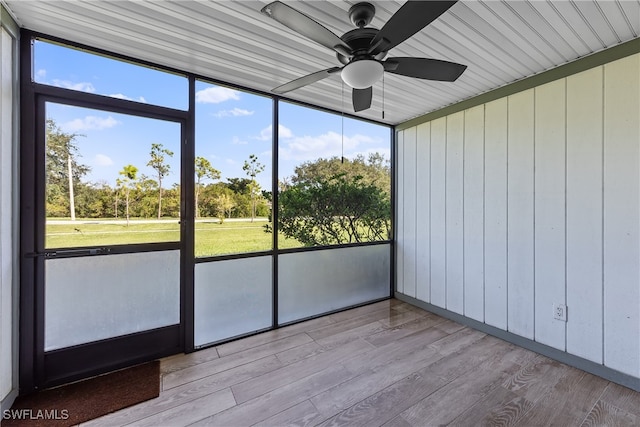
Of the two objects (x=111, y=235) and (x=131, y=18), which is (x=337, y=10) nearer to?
(x=131, y=18)

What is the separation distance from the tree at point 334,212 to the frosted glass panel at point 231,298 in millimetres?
475

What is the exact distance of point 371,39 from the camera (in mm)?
1493

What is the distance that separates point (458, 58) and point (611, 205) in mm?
1598

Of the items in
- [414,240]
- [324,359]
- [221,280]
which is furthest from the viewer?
[414,240]

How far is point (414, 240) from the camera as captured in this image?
3.61 metres

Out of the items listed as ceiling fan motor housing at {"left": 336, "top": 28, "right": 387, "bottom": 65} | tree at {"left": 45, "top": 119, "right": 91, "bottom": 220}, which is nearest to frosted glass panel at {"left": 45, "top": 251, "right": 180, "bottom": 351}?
tree at {"left": 45, "top": 119, "right": 91, "bottom": 220}

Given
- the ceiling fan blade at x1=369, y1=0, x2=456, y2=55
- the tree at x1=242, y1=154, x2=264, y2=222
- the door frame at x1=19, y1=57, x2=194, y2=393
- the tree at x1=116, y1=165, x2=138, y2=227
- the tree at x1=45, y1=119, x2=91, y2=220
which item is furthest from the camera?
the tree at x1=242, y1=154, x2=264, y2=222

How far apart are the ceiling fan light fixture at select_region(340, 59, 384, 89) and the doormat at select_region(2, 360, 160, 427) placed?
2.46 meters

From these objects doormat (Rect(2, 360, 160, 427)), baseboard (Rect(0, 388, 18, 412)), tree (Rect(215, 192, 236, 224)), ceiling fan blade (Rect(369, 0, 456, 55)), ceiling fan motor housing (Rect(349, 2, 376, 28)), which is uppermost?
ceiling fan motor housing (Rect(349, 2, 376, 28))

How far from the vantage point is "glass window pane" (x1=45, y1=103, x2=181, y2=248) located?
6.52 feet

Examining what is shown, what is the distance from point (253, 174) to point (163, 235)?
1.00m

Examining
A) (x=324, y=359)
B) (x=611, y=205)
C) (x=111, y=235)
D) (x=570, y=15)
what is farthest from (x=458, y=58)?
(x=111, y=235)

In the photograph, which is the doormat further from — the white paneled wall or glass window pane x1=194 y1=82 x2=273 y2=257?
the white paneled wall

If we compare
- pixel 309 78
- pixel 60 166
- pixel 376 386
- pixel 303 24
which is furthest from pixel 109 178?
pixel 376 386
